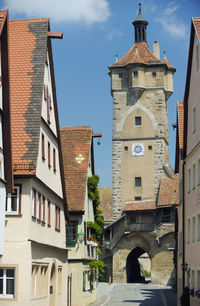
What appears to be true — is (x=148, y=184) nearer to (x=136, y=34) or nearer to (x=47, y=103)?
(x=136, y=34)

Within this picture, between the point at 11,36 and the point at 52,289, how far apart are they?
10.4m

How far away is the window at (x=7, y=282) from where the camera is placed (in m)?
20.8

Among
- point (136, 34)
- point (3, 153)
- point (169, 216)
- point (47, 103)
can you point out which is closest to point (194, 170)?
point (47, 103)

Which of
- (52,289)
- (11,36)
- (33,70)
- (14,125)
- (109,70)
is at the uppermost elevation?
(109,70)

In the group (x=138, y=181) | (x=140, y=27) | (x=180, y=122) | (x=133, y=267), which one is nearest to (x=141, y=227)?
(x=138, y=181)

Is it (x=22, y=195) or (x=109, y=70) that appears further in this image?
(x=109, y=70)

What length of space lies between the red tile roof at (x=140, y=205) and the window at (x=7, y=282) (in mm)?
45283

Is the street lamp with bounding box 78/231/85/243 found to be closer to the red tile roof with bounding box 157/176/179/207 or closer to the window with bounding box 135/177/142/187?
→ the red tile roof with bounding box 157/176/179/207

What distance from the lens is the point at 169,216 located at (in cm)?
6325

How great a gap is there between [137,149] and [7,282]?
4866cm

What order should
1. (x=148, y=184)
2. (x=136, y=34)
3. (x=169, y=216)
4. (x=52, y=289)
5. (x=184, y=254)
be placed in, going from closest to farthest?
(x=52, y=289) < (x=184, y=254) < (x=169, y=216) < (x=148, y=184) < (x=136, y=34)

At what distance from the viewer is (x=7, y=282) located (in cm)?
2086

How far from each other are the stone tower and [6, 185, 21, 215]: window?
46.3 meters

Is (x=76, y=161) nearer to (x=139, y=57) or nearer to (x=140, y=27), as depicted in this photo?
(x=139, y=57)
